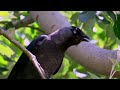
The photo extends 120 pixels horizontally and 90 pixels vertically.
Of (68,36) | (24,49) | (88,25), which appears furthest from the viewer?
(88,25)

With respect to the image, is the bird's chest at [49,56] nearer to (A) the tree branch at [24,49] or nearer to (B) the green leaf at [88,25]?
(B) the green leaf at [88,25]

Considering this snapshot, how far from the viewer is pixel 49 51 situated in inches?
88.4

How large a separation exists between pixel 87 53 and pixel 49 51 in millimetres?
286

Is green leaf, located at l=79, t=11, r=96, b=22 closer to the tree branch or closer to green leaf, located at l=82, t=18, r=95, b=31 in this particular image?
green leaf, located at l=82, t=18, r=95, b=31


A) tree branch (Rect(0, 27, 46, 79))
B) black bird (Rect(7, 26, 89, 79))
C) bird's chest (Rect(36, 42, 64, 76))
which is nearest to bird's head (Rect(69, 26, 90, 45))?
black bird (Rect(7, 26, 89, 79))

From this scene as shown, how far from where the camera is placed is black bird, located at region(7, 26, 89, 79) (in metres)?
2.20

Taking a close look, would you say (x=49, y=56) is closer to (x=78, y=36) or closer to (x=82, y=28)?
(x=78, y=36)

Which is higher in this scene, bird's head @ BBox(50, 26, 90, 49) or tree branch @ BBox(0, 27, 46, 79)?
tree branch @ BBox(0, 27, 46, 79)

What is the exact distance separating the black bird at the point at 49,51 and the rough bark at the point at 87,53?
0.07 metres

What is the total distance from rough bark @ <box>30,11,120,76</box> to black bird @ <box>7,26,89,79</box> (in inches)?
2.6

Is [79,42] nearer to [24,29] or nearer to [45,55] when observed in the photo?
[45,55]

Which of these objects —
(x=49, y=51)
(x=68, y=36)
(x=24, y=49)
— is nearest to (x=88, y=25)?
(x=68, y=36)
